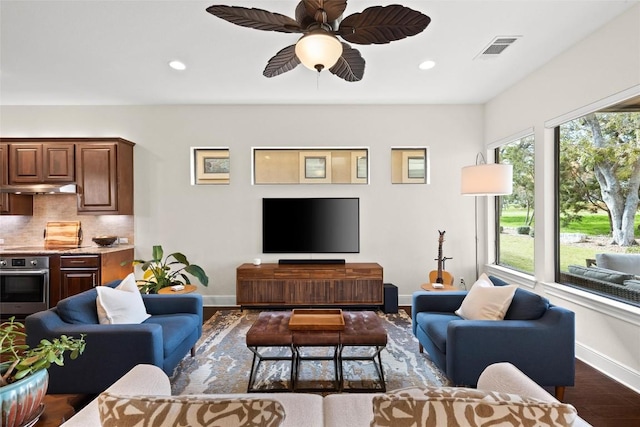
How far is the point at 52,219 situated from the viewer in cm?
458

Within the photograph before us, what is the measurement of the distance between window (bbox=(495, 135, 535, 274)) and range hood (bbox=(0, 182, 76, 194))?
5745 mm

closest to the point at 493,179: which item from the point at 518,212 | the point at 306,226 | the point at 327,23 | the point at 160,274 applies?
the point at 518,212

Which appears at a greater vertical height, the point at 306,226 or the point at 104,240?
the point at 306,226

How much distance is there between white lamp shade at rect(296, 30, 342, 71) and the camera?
Answer: 1.72 meters

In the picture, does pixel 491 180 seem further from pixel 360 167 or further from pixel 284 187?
pixel 284 187

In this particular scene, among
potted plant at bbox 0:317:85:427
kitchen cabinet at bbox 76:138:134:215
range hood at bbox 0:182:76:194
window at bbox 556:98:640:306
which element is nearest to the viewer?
potted plant at bbox 0:317:85:427

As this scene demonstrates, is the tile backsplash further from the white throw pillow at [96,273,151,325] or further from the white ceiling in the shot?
the white throw pillow at [96,273,151,325]

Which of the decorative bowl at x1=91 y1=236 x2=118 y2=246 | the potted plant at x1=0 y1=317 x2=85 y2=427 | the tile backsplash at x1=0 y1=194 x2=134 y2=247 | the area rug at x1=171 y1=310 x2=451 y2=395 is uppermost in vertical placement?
the tile backsplash at x1=0 y1=194 x2=134 y2=247

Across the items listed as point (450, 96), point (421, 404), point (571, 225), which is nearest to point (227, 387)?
point (421, 404)

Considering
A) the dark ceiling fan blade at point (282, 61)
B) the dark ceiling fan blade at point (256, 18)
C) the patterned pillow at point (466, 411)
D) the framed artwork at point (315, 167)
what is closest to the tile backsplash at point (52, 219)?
the framed artwork at point (315, 167)

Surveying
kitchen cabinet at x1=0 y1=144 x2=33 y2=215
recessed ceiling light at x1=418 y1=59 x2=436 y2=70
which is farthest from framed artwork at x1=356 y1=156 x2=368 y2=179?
kitchen cabinet at x1=0 y1=144 x2=33 y2=215

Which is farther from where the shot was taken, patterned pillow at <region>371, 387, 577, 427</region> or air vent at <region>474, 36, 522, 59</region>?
air vent at <region>474, 36, 522, 59</region>

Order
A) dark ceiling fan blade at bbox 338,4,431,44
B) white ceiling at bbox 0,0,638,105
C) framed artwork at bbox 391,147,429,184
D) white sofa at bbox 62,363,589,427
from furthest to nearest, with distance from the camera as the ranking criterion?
framed artwork at bbox 391,147,429,184 → white ceiling at bbox 0,0,638,105 → dark ceiling fan blade at bbox 338,4,431,44 → white sofa at bbox 62,363,589,427

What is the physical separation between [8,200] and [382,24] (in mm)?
5225
